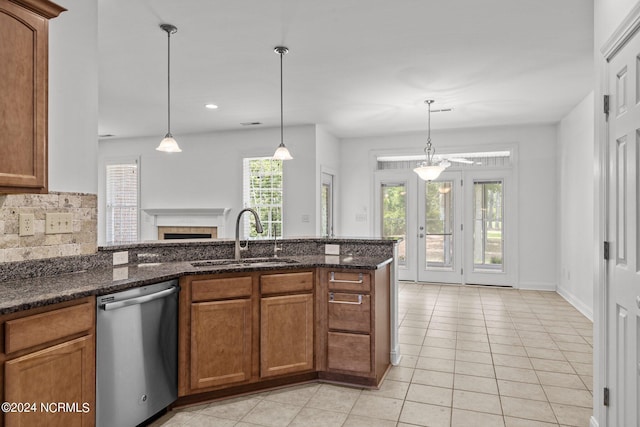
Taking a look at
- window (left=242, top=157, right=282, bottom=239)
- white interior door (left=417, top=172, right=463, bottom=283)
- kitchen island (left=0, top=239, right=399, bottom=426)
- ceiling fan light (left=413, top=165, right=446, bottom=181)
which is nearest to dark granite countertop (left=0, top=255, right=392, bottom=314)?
kitchen island (left=0, top=239, right=399, bottom=426)

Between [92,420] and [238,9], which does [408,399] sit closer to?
[92,420]

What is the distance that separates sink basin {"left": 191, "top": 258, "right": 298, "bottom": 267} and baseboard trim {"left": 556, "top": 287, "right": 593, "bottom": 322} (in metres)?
3.82

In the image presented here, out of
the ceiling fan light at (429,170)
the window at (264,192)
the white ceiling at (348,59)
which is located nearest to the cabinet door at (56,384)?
the white ceiling at (348,59)

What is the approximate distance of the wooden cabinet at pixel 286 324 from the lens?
2.79 m

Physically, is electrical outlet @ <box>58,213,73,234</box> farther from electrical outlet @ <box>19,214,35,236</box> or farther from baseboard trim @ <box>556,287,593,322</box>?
baseboard trim @ <box>556,287,593,322</box>

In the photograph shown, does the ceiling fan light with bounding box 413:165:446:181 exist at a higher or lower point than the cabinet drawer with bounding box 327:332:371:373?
higher

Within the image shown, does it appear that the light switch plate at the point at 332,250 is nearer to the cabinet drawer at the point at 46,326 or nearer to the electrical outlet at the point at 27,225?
the cabinet drawer at the point at 46,326

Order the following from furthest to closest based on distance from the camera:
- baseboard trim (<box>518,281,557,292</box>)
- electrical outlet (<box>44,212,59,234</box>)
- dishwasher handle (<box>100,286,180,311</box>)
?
baseboard trim (<box>518,281,557,292</box>), electrical outlet (<box>44,212,59,234</box>), dishwasher handle (<box>100,286,180,311</box>)

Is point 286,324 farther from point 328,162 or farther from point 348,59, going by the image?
point 328,162

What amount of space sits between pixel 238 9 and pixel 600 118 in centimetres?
239

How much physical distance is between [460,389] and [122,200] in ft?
22.1

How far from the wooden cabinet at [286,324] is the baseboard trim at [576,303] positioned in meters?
3.70

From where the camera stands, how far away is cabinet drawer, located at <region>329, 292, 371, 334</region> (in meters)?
2.89

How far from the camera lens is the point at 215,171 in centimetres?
704
